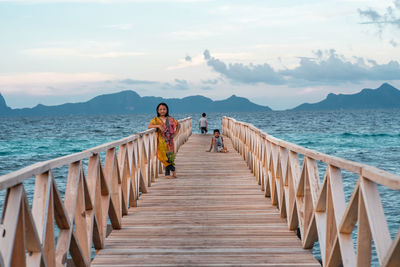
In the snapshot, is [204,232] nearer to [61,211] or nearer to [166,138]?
[61,211]

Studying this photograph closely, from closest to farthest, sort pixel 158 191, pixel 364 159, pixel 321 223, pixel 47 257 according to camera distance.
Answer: pixel 47 257
pixel 321 223
pixel 158 191
pixel 364 159

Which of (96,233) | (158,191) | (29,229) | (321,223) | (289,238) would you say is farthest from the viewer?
(158,191)

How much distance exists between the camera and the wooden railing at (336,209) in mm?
2609

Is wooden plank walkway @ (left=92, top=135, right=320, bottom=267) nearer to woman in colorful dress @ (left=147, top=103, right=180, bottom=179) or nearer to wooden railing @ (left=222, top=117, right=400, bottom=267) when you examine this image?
wooden railing @ (left=222, top=117, right=400, bottom=267)

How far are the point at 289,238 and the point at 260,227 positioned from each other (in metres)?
0.59

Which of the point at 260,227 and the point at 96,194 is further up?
the point at 96,194

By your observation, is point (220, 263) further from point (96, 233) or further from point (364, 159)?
point (364, 159)

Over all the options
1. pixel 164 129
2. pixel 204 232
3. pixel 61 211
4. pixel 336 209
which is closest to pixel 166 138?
pixel 164 129

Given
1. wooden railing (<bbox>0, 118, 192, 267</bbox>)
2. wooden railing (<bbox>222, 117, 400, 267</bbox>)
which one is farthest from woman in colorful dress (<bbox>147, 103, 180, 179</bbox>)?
wooden railing (<bbox>222, 117, 400, 267</bbox>)

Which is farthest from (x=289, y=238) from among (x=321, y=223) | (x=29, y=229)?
(x=29, y=229)

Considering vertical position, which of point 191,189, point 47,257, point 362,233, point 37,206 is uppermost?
point 37,206

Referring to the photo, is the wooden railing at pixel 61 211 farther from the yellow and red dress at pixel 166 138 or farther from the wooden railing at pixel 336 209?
the yellow and red dress at pixel 166 138

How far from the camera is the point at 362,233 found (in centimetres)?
298

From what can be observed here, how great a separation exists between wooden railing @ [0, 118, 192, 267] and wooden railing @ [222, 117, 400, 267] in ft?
6.52
